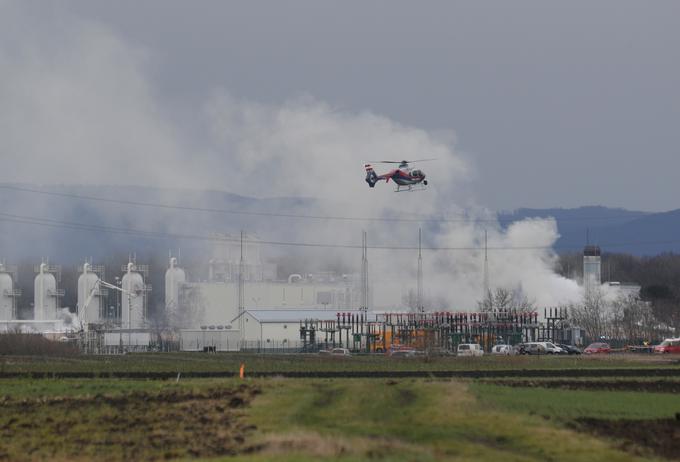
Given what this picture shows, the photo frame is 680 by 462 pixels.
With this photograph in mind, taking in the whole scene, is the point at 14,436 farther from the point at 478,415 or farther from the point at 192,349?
the point at 192,349

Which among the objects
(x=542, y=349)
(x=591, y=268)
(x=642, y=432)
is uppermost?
(x=591, y=268)

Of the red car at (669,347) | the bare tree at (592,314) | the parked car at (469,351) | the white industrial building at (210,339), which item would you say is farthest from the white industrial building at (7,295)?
the red car at (669,347)

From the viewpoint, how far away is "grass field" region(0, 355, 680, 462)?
3159 centimetres

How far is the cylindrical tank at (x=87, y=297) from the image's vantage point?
584 ft

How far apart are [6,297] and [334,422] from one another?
155 meters

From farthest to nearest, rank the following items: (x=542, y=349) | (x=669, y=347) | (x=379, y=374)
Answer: (x=669, y=347) < (x=542, y=349) < (x=379, y=374)

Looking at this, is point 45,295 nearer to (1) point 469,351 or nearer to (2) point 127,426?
(1) point 469,351

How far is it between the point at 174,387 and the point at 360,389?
9709mm

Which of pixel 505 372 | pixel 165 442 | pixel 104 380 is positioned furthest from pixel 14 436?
pixel 505 372

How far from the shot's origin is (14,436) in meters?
37.6

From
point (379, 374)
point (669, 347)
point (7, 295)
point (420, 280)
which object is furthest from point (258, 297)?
point (379, 374)

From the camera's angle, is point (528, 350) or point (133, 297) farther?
point (133, 297)

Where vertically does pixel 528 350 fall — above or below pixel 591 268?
below

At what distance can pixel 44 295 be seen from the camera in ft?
613
